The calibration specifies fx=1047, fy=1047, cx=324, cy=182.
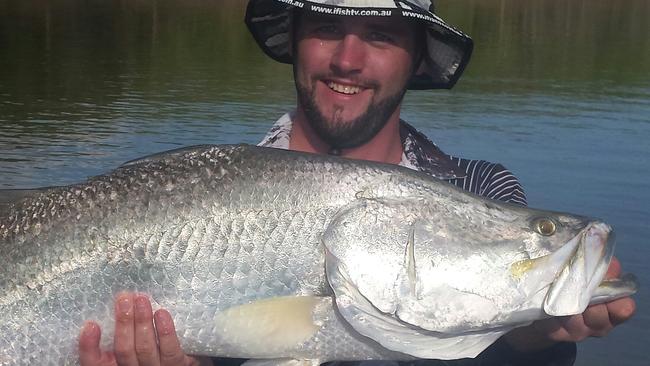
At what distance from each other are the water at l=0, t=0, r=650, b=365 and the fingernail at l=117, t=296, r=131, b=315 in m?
5.55

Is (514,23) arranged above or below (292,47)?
below

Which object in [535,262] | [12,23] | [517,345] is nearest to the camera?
[535,262]

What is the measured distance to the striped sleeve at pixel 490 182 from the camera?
4207 millimetres

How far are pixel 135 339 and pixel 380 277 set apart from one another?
808mm

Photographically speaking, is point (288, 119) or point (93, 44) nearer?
point (288, 119)

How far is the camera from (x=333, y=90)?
4.17 metres

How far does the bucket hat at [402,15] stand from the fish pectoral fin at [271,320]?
1.33 meters

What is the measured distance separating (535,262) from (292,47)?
1.70 metres

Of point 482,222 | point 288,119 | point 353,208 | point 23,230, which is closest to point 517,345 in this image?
point 482,222

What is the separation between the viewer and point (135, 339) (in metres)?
3.31

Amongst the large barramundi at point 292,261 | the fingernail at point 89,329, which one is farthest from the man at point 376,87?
the fingernail at point 89,329

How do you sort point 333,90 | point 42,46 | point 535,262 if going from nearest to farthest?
point 535,262, point 333,90, point 42,46

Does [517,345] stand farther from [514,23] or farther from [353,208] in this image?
[514,23]

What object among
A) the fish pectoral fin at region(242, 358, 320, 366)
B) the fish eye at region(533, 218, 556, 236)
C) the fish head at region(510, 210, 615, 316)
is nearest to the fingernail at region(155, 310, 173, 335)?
the fish pectoral fin at region(242, 358, 320, 366)
